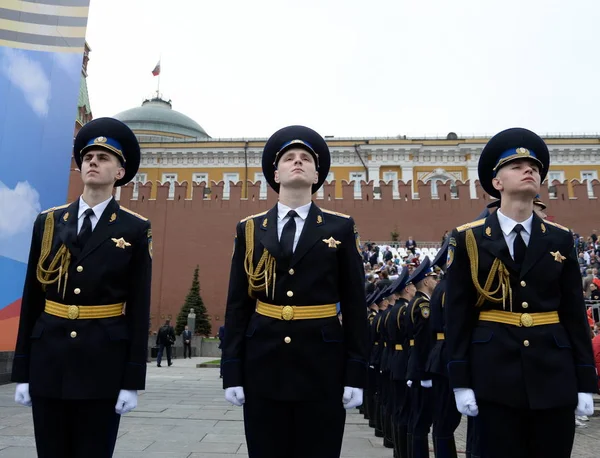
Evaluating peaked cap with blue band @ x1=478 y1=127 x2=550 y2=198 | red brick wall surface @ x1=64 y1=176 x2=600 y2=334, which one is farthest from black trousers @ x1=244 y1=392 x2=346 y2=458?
red brick wall surface @ x1=64 y1=176 x2=600 y2=334

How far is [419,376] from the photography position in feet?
15.2

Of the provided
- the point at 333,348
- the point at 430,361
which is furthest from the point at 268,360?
the point at 430,361

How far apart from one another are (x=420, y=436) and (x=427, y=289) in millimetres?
1375

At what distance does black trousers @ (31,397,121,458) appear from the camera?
2486 millimetres

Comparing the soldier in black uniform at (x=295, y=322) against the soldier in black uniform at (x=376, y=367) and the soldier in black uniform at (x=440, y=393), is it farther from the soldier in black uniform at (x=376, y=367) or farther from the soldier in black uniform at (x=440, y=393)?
the soldier in black uniform at (x=376, y=367)

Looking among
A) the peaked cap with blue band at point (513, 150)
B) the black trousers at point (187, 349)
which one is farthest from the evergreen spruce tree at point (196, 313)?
the peaked cap with blue band at point (513, 150)

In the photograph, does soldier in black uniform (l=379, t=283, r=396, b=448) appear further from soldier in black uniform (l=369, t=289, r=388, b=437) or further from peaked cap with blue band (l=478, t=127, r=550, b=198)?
peaked cap with blue band (l=478, t=127, r=550, b=198)

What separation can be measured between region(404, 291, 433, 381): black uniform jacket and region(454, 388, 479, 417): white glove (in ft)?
6.56

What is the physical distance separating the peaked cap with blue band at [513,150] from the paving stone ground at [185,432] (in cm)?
348

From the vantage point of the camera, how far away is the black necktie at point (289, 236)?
2.72 m

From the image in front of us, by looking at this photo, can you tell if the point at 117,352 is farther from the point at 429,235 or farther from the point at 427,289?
the point at 429,235

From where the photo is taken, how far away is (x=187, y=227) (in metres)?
27.6

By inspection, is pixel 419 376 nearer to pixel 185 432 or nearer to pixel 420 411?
pixel 420 411

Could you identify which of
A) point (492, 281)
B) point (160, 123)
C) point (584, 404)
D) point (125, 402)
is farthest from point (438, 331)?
point (160, 123)
